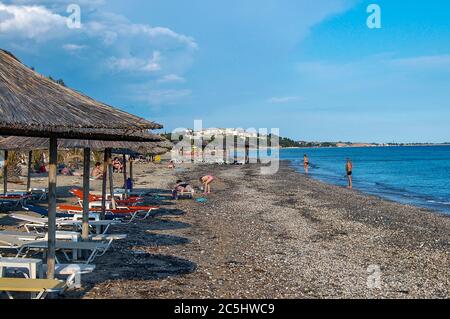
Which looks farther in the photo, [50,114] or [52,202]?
[52,202]

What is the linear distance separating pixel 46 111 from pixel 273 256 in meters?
5.45

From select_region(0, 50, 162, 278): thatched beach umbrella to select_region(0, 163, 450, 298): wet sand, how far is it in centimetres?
188

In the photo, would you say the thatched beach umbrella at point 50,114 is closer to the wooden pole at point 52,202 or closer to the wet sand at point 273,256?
the wooden pole at point 52,202

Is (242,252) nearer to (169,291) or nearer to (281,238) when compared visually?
(281,238)

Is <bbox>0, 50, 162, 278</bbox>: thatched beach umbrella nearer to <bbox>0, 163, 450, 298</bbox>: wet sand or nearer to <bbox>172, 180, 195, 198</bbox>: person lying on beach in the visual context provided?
<bbox>0, 163, 450, 298</bbox>: wet sand

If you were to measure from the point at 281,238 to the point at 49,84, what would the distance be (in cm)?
676

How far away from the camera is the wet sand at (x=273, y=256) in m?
6.75

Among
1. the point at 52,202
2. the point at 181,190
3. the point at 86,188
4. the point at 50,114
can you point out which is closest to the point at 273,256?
the point at 86,188

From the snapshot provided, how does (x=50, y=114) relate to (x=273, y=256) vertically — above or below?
above

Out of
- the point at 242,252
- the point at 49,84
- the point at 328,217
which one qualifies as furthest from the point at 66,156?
the point at 49,84

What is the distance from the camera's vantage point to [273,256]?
8.99 meters

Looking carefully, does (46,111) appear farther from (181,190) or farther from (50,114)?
(181,190)

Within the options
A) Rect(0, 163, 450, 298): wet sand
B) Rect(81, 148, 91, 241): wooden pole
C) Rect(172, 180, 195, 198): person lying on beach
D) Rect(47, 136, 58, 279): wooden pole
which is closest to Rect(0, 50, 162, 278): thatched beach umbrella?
Rect(47, 136, 58, 279): wooden pole
